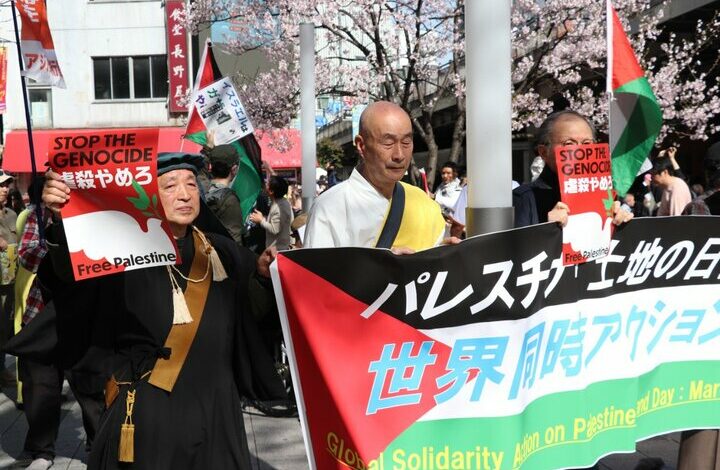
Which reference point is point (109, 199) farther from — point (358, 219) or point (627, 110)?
point (627, 110)

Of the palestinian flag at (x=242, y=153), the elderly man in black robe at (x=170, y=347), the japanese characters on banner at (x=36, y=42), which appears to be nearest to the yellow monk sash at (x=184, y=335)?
the elderly man in black robe at (x=170, y=347)

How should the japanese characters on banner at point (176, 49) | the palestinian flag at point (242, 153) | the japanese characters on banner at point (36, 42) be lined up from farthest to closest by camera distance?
the japanese characters on banner at point (176, 49), the palestinian flag at point (242, 153), the japanese characters on banner at point (36, 42)

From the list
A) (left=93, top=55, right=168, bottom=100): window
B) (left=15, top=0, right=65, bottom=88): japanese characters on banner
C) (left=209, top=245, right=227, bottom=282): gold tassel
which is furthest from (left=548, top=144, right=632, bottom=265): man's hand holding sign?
(left=93, top=55, right=168, bottom=100): window

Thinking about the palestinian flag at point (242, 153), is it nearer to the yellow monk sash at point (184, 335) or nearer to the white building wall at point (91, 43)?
Result: the yellow monk sash at point (184, 335)

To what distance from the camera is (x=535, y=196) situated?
3.85 m

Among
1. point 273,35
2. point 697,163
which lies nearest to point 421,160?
point 697,163

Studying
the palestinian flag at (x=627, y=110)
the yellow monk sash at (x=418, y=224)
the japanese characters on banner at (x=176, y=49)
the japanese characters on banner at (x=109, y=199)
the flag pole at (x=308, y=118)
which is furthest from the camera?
the japanese characters on banner at (x=176, y=49)

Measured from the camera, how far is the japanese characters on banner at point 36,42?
→ 6312 mm

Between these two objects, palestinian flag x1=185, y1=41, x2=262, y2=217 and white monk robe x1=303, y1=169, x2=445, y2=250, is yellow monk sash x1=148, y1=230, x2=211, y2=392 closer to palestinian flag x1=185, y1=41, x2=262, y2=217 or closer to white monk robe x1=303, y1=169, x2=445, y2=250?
white monk robe x1=303, y1=169, x2=445, y2=250

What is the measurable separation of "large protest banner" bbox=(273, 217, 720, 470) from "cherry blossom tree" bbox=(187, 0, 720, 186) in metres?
10.8

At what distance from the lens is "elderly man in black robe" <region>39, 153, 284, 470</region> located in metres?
2.85

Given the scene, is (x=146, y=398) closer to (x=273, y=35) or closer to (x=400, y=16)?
(x=400, y=16)

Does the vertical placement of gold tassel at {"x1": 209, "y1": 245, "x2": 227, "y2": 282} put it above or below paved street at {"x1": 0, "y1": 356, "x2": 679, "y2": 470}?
above

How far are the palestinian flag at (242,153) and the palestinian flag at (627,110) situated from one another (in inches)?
162
